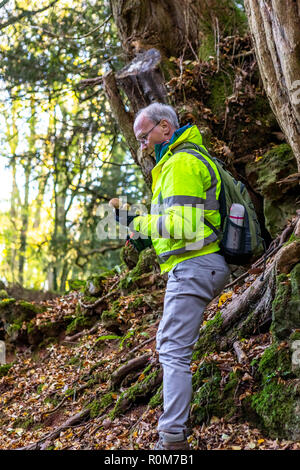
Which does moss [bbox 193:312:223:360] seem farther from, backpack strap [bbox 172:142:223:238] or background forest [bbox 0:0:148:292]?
background forest [bbox 0:0:148:292]

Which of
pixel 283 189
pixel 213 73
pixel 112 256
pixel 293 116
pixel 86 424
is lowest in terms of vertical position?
pixel 86 424

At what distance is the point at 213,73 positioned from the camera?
7.18 meters

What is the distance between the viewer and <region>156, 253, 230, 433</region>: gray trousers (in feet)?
10.9

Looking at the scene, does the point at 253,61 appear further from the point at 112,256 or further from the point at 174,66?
the point at 112,256

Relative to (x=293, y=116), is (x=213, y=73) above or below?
above

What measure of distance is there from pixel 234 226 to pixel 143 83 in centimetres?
437

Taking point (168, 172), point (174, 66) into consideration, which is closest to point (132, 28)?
point (174, 66)

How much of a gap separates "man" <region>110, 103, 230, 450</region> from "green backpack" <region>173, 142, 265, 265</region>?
2.0 inches

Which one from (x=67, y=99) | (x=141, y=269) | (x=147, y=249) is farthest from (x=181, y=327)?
(x=67, y=99)

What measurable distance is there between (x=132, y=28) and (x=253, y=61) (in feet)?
7.58

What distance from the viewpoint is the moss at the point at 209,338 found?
4719 millimetres

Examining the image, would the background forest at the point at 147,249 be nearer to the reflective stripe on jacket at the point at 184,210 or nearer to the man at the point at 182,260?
the man at the point at 182,260

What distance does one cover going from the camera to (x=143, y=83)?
283 inches

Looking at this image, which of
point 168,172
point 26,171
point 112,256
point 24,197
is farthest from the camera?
point 24,197
